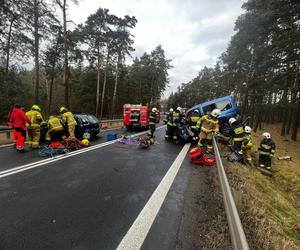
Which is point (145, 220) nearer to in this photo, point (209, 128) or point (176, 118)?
point (209, 128)

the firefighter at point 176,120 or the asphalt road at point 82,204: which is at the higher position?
the firefighter at point 176,120

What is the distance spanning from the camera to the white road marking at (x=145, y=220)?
7.52ft

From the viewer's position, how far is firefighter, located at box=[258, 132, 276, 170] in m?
7.43

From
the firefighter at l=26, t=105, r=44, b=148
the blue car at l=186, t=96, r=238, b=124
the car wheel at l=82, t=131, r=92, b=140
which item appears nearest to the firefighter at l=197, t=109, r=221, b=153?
the car wheel at l=82, t=131, r=92, b=140

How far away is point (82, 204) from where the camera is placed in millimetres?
3213

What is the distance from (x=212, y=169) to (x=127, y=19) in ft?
76.3

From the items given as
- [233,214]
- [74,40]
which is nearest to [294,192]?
[233,214]

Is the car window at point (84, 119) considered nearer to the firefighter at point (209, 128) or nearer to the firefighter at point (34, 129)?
the firefighter at point (34, 129)

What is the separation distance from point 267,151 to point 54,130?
31.0 feet

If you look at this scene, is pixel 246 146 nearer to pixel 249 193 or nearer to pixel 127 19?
pixel 249 193

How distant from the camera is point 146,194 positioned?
3.65m

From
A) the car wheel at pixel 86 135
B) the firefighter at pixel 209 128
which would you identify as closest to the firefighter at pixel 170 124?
the firefighter at pixel 209 128

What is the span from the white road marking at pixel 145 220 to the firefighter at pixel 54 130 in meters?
6.21

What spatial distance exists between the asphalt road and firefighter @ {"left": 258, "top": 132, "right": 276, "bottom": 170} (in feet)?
13.3
